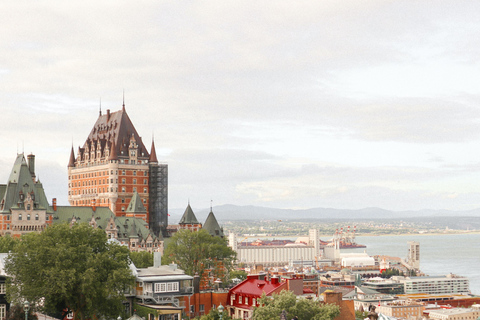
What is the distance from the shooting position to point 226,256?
114000 mm

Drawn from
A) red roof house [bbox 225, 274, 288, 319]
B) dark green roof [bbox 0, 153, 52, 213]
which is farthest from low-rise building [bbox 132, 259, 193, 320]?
dark green roof [bbox 0, 153, 52, 213]

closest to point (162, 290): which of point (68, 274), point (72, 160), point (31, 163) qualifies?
point (68, 274)

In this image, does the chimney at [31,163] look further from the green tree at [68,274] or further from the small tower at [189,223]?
the green tree at [68,274]

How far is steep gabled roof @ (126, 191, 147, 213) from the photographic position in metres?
161

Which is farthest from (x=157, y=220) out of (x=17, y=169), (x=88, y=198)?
(x=17, y=169)

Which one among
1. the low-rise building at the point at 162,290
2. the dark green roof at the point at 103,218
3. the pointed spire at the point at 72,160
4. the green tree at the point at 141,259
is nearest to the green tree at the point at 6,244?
the green tree at the point at 141,259

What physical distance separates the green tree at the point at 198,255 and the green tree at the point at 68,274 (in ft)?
136

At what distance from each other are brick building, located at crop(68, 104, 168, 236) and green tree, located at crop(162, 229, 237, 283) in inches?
2016

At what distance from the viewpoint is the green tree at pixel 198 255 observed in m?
110

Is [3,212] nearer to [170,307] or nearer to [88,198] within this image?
[88,198]

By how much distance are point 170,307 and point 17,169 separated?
77.4m

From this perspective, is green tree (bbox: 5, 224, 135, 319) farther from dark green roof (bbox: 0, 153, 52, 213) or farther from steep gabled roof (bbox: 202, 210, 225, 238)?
steep gabled roof (bbox: 202, 210, 225, 238)

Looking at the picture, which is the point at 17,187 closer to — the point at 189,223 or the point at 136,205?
the point at 136,205

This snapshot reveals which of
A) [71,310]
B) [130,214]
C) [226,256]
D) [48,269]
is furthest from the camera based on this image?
[130,214]
